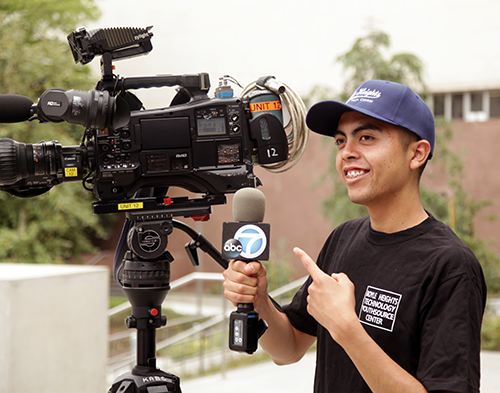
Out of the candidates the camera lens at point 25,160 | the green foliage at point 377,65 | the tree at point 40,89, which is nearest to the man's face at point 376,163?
the camera lens at point 25,160

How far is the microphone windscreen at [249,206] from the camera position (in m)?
1.55

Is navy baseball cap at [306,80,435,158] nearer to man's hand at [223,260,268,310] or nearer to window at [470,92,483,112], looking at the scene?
man's hand at [223,260,268,310]

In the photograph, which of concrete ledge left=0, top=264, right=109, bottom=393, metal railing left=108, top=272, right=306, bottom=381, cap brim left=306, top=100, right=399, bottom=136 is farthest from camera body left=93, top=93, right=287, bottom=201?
concrete ledge left=0, top=264, right=109, bottom=393

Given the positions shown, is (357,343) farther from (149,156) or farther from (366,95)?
(149,156)

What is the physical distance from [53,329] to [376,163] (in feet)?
10.2

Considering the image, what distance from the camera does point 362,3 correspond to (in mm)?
13594

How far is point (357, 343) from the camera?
132cm

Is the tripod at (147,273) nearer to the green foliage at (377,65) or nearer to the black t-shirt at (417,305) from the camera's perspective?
the black t-shirt at (417,305)

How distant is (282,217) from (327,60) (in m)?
4.15

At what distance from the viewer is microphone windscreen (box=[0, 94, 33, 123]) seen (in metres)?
1.96

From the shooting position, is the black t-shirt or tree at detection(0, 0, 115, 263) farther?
tree at detection(0, 0, 115, 263)

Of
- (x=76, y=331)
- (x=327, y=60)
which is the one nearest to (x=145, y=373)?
(x=76, y=331)

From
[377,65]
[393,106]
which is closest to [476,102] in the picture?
[377,65]

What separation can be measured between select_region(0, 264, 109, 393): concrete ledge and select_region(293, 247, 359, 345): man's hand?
2817 millimetres
